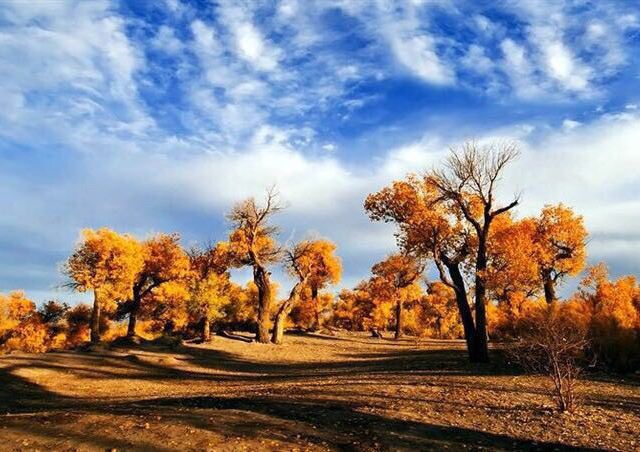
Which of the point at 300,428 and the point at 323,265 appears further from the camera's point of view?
the point at 323,265

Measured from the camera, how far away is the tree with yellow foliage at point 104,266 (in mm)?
51094

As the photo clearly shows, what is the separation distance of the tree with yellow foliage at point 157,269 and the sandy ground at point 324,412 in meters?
29.2

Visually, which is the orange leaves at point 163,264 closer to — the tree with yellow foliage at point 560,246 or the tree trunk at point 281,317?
the tree trunk at point 281,317

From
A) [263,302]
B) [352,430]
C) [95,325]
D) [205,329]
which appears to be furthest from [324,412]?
[95,325]

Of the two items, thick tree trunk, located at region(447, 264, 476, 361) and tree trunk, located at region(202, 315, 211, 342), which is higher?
thick tree trunk, located at region(447, 264, 476, 361)

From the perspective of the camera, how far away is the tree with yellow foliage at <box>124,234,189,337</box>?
58.3 meters

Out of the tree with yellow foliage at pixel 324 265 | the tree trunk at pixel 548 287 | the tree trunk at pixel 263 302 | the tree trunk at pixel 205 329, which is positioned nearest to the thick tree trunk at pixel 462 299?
the tree trunk at pixel 548 287

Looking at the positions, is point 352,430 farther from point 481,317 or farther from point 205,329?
point 205,329

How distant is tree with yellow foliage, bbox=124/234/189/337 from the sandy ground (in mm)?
29203

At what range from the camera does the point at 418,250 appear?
30.4 meters

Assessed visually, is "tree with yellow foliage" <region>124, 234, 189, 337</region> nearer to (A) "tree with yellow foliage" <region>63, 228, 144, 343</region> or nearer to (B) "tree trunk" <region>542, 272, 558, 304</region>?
(A) "tree with yellow foliage" <region>63, 228, 144, 343</region>

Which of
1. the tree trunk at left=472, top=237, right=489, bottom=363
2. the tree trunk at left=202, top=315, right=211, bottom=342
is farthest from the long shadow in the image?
the tree trunk at left=202, top=315, right=211, bottom=342

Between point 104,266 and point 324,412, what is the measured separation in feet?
143

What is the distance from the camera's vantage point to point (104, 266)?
173 feet
